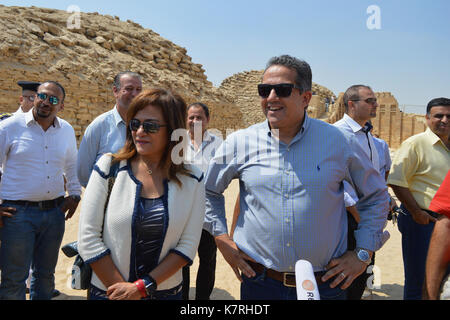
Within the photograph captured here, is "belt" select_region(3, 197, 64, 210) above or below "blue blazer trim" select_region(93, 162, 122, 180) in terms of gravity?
below

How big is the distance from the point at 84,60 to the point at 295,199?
15423mm

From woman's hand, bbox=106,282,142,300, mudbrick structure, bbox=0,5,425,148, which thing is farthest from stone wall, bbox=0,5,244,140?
woman's hand, bbox=106,282,142,300

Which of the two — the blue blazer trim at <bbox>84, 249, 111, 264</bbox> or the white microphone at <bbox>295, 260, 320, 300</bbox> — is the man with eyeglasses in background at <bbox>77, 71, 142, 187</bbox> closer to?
the blue blazer trim at <bbox>84, 249, 111, 264</bbox>

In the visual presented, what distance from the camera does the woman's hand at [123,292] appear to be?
5.88ft

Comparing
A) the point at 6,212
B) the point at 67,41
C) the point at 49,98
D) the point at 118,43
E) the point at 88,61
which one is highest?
the point at 118,43

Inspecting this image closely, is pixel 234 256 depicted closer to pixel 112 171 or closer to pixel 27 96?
pixel 112 171

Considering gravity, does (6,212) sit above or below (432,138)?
below

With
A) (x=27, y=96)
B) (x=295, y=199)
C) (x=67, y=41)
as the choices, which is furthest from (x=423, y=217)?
(x=67, y=41)

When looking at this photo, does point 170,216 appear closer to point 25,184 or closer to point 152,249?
point 152,249

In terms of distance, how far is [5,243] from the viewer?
2898mm

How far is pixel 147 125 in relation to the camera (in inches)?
77.5

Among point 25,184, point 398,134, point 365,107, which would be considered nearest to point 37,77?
point 25,184

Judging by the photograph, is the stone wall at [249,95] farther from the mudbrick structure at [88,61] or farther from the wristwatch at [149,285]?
the wristwatch at [149,285]

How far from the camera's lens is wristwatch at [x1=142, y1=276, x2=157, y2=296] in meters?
1.83
